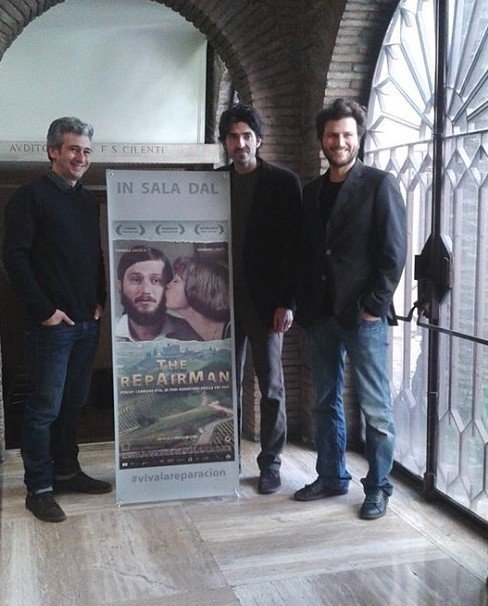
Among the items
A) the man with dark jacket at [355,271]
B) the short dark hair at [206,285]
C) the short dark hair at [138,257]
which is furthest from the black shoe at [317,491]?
the short dark hair at [138,257]

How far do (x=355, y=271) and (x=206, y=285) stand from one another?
745mm

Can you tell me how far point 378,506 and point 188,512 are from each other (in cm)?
89

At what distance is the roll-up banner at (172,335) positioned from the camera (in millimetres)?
3482

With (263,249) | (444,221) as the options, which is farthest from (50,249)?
(444,221)

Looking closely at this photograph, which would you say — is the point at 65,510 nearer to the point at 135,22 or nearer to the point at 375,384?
the point at 375,384

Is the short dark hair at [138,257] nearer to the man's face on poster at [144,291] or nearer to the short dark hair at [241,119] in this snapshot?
the man's face on poster at [144,291]

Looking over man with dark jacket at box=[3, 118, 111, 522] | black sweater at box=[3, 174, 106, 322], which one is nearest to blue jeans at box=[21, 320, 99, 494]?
man with dark jacket at box=[3, 118, 111, 522]

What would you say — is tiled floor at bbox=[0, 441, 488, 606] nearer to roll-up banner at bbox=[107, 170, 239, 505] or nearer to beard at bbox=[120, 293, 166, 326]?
roll-up banner at bbox=[107, 170, 239, 505]

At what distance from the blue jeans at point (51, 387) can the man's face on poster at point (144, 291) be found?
25cm

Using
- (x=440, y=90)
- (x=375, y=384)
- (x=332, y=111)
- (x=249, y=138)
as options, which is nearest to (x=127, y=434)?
(x=375, y=384)

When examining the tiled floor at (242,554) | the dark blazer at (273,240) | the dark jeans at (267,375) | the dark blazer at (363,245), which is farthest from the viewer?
the dark jeans at (267,375)

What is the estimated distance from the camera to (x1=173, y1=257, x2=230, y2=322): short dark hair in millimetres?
3549

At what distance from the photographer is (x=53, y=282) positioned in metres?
3.41

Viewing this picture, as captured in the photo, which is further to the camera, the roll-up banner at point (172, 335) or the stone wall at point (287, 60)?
the stone wall at point (287, 60)
